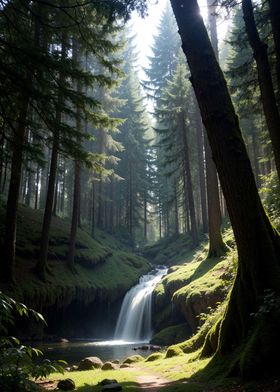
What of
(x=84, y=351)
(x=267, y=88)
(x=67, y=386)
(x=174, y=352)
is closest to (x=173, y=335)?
(x=84, y=351)

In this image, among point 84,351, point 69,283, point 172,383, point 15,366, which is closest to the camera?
point 15,366

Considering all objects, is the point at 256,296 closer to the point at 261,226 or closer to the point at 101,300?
the point at 261,226

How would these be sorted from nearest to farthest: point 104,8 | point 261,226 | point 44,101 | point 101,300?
point 261,226, point 104,8, point 44,101, point 101,300

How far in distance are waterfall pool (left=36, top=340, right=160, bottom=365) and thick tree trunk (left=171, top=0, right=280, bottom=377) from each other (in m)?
9.25

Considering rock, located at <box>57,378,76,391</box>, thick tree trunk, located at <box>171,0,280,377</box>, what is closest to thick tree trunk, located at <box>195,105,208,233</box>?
rock, located at <box>57,378,76,391</box>

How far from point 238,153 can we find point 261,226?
1.09 m

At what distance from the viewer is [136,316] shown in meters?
21.5

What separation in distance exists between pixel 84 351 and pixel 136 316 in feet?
20.1

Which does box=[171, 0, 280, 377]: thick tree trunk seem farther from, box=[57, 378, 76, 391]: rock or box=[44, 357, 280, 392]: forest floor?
box=[57, 378, 76, 391]: rock

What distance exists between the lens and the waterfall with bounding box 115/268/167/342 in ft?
65.9

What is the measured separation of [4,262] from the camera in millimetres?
15289

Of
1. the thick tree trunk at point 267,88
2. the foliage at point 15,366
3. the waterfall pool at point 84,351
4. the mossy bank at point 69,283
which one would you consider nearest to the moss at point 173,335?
the waterfall pool at point 84,351

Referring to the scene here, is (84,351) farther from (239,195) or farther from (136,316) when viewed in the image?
(239,195)

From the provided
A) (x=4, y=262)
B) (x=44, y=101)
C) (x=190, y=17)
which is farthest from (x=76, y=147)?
(x=190, y=17)
